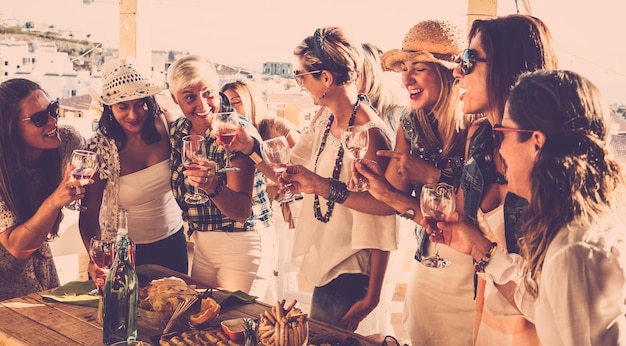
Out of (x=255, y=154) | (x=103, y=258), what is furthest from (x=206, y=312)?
(x=255, y=154)

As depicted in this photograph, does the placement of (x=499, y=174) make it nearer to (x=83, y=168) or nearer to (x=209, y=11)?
(x=83, y=168)

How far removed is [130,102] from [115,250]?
3.14 feet

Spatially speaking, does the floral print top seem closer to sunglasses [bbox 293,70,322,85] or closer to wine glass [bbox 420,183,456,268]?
sunglasses [bbox 293,70,322,85]

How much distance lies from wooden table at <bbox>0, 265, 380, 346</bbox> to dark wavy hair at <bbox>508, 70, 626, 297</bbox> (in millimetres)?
814

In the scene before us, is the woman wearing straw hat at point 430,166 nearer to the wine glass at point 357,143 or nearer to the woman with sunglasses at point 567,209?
the wine glass at point 357,143

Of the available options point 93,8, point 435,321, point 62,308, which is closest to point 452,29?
point 435,321

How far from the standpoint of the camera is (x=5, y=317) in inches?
95.9

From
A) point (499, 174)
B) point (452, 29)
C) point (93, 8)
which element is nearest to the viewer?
point (499, 174)

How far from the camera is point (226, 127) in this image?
110 inches

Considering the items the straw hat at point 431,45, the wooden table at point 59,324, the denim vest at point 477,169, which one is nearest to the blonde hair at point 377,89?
the straw hat at point 431,45

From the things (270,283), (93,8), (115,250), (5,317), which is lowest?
(270,283)

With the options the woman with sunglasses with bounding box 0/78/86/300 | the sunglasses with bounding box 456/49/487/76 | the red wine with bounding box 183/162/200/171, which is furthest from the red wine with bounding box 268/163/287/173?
the woman with sunglasses with bounding box 0/78/86/300

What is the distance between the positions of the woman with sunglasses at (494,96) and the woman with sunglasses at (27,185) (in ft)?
5.67

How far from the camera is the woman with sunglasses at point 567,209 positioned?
1500 mm
